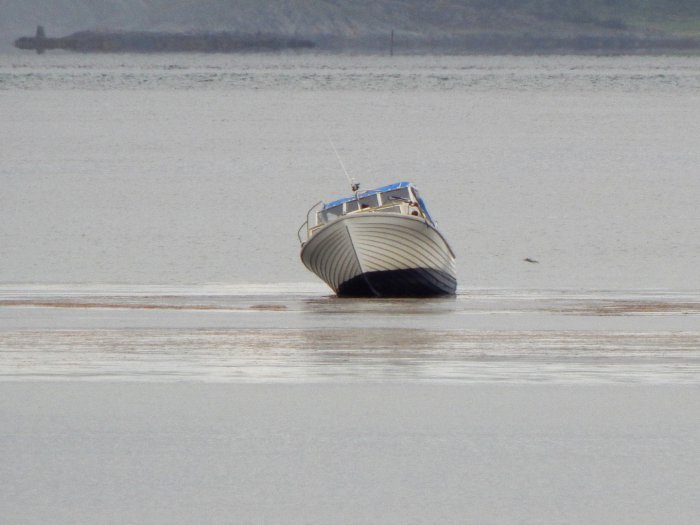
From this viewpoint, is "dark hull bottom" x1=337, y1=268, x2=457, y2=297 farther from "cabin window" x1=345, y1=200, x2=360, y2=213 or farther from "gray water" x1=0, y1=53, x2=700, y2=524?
"cabin window" x1=345, y1=200, x2=360, y2=213

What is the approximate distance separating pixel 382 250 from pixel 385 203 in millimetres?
945

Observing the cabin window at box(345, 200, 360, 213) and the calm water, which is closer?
the calm water

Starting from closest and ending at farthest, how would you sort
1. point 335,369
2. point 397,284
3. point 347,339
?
point 335,369, point 347,339, point 397,284

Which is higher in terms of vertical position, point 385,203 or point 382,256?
point 385,203

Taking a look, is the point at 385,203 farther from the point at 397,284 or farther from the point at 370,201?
the point at 397,284

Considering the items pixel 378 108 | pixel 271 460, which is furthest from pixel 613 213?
pixel 378 108

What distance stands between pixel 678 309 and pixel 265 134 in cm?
6138

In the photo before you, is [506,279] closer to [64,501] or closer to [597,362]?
[597,362]

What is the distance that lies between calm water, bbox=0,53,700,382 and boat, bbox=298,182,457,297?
48 cm

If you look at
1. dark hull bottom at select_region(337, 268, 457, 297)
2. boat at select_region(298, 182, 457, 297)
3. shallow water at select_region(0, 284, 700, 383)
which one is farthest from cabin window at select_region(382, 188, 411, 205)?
shallow water at select_region(0, 284, 700, 383)

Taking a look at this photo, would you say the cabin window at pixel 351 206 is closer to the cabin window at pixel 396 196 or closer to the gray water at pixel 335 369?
the cabin window at pixel 396 196

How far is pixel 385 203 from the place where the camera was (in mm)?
21391

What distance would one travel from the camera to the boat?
67.6 ft

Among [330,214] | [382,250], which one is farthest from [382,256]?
[330,214]
